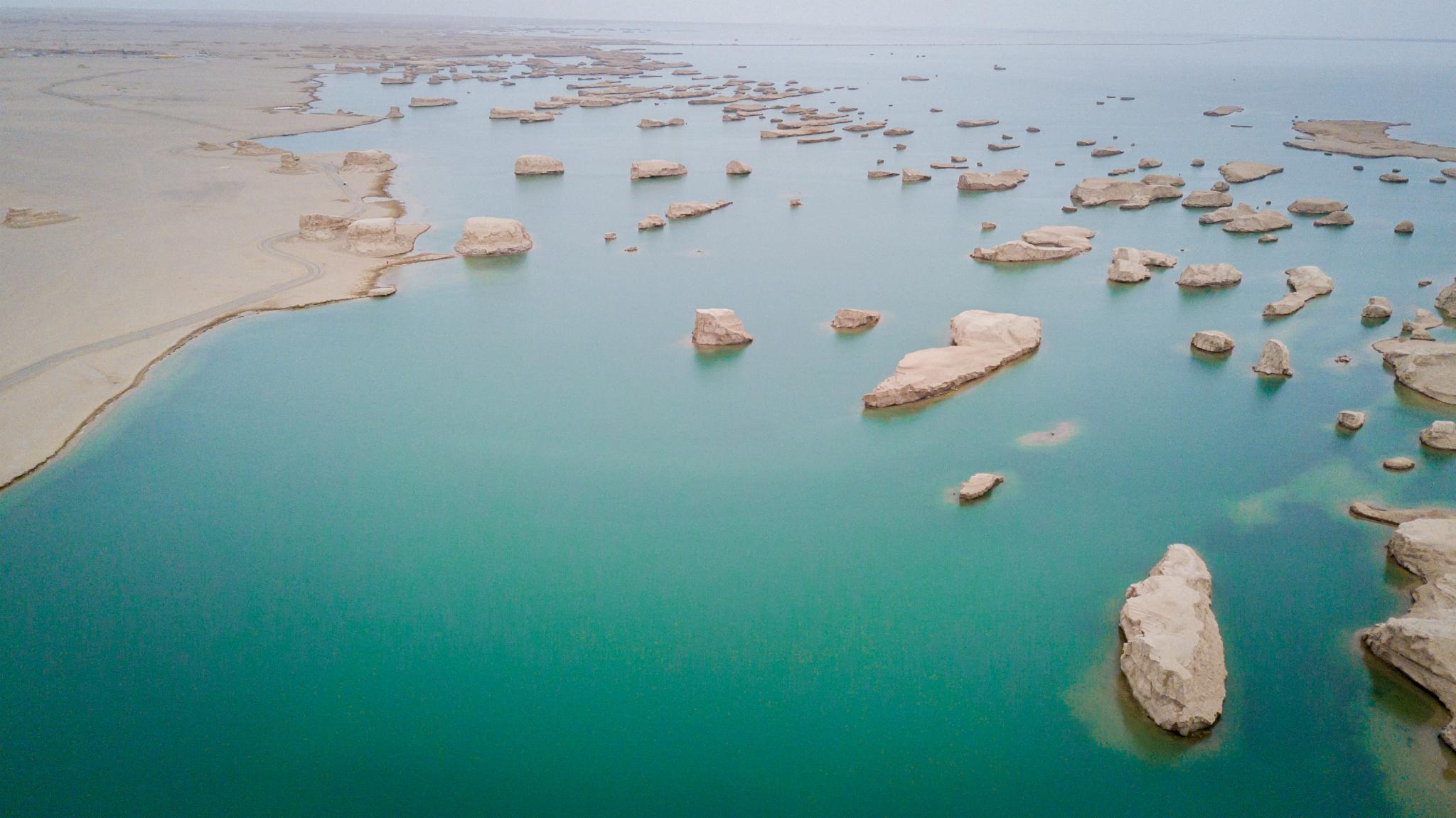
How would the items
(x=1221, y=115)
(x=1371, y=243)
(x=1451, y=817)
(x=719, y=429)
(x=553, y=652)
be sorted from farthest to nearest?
(x=1221, y=115)
(x=1371, y=243)
(x=719, y=429)
(x=553, y=652)
(x=1451, y=817)

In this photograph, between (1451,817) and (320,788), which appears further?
(320,788)

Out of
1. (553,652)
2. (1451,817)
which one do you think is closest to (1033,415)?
(1451,817)

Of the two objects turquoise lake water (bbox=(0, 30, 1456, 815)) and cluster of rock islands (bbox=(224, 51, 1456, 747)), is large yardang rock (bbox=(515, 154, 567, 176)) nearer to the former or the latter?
cluster of rock islands (bbox=(224, 51, 1456, 747))

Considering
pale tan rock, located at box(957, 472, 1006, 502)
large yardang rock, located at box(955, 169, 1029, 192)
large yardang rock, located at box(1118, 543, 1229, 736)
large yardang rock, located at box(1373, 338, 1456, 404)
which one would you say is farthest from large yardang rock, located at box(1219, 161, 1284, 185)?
large yardang rock, located at box(1118, 543, 1229, 736)

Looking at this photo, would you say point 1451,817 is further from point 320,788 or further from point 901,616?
point 320,788

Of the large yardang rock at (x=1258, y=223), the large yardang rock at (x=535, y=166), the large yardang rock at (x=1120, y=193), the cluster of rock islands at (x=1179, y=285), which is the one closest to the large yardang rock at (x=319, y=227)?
the cluster of rock islands at (x=1179, y=285)

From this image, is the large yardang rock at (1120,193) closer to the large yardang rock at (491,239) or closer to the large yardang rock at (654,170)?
the large yardang rock at (654,170)
